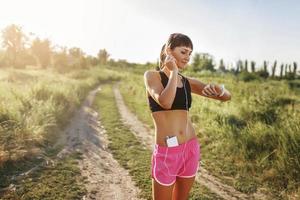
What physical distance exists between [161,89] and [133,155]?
5960mm

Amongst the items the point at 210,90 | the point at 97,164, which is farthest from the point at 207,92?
the point at 97,164

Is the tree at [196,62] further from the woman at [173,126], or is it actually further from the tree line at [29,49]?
the woman at [173,126]

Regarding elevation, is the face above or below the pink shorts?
above

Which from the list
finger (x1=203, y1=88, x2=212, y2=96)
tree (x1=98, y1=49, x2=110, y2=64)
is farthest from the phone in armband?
tree (x1=98, y1=49, x2=110, y2=64)

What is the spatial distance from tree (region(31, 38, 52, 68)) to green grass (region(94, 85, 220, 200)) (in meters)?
45.8

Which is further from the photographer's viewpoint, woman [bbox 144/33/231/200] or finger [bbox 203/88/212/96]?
finger [bbox 203/88/212/96]

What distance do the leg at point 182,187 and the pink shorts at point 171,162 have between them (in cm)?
8

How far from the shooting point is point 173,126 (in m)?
2.62

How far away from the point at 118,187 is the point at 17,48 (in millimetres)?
55700

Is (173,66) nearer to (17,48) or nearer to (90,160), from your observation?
(90,160)

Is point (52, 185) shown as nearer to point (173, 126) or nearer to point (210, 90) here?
point (173, 126)

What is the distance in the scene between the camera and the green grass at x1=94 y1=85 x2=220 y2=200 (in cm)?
597

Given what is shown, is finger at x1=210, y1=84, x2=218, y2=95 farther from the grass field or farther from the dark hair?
the grass field

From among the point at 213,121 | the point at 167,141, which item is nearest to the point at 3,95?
the point at 213,121
